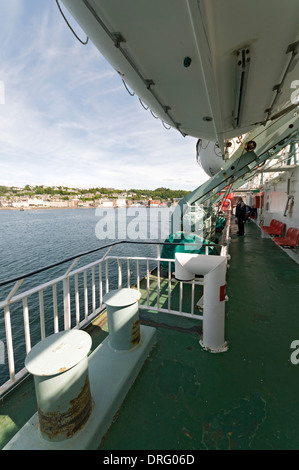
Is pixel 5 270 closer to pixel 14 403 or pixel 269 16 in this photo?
pixel 14 403

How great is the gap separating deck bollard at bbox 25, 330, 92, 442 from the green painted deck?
40 centimetres

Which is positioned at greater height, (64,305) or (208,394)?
(64,305)

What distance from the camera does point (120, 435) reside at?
177cm

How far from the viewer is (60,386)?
151 centimetres

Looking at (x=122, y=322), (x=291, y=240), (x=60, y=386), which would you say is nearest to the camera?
(x=60, y=386)

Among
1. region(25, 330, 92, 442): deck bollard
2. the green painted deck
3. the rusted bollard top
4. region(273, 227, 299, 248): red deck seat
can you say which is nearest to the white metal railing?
the green painted deck

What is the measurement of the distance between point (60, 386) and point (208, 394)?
1489 millimetres

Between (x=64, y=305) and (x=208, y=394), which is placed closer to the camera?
(x=208, y=394)

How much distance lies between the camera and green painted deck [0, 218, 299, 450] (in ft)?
5.73

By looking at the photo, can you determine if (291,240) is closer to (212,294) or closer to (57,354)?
(212,294)

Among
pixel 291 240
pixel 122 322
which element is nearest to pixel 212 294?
pixel 122 322

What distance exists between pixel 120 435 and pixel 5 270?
14.2 meters

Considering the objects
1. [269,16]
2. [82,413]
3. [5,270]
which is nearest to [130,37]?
[269,16]

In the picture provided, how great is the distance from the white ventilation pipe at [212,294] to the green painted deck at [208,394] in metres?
0.17
